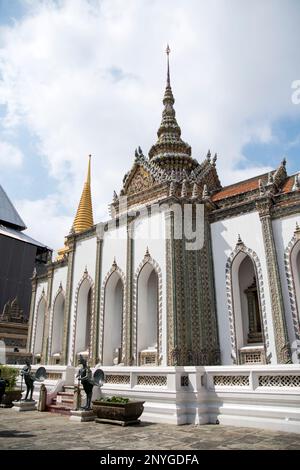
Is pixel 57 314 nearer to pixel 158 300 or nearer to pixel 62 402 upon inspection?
pixel 62 402

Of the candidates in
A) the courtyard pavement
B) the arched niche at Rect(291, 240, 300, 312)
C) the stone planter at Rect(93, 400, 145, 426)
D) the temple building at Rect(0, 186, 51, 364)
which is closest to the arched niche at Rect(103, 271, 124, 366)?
the stone planter at Rect(93, 400, 145, 426)

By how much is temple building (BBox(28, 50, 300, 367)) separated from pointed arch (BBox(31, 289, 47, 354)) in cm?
378

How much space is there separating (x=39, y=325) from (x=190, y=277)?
13.0 m

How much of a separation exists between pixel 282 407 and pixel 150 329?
689 centimetres

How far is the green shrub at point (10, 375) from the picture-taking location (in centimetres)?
1516

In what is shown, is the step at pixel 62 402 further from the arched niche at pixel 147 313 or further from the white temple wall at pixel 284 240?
the white temple wall at pixel 284 240

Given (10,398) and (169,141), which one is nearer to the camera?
(10,398)

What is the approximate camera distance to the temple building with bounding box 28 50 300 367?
12.5 meters

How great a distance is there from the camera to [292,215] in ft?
42.4

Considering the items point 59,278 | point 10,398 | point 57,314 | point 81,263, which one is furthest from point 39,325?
point 10,398

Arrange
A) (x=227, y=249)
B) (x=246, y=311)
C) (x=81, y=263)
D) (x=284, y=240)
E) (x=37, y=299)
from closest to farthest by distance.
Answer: (x=284, y=240) → (x=246, y=311) → (x=227, y=249) → (x=81, y=263) → (x=37, y=299)

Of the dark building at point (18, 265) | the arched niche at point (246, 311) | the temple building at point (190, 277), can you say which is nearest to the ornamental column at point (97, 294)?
the temple building at point (190, 277)

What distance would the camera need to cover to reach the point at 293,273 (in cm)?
1230

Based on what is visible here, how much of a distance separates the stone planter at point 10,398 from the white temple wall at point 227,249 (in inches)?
310
